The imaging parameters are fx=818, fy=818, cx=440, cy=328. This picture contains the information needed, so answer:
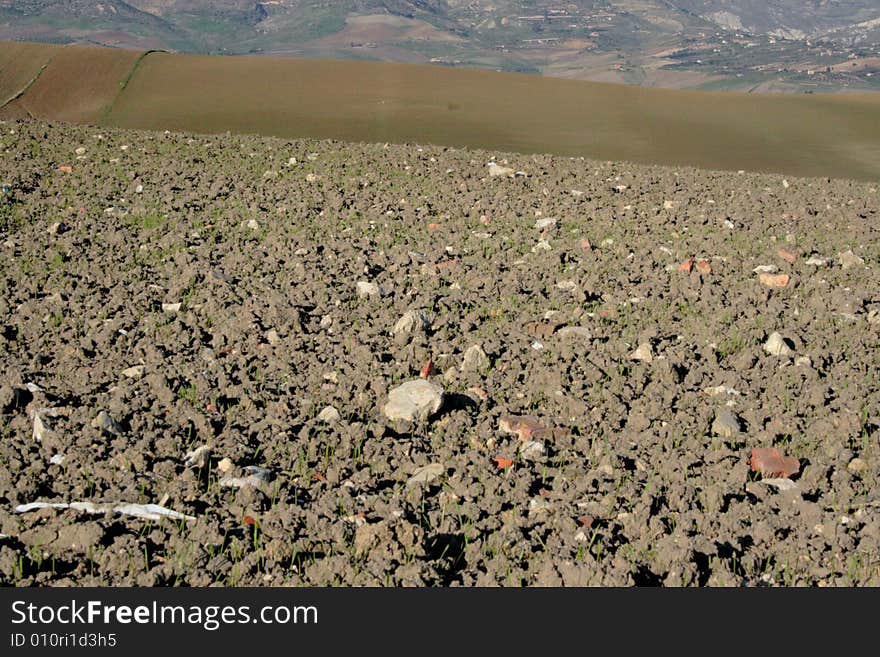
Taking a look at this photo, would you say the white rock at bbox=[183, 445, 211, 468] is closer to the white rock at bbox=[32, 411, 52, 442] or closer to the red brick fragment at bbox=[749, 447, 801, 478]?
the white rock at bbox=[32, 411, 52, 442]

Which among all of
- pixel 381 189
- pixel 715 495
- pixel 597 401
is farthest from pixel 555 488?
pixel 381 189

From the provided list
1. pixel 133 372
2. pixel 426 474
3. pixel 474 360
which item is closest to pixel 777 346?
pixel 474 360

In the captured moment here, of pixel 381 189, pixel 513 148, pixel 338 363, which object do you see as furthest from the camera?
pixel 513 148

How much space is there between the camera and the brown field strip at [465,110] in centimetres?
2272

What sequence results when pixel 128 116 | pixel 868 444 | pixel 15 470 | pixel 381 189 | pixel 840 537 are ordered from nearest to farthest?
pixel 840 537
pixel 15 470
pixel 868 444
pixel 381 189
pixel 128 116

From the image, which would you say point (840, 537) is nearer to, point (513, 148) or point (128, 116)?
point (513, 148)

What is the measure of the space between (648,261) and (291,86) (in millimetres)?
28534

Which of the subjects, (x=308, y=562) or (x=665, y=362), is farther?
(x=665, y=362)

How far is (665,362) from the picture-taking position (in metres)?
5.59

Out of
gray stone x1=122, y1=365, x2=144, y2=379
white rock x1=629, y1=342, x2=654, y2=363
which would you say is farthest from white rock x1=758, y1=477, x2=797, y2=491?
gray stone x1=122, y1=365, x2=144, y2=379

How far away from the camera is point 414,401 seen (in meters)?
4.88

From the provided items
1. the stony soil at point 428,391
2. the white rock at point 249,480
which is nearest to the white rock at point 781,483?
the stony soil at point 428,391

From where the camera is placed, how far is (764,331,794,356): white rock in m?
5.87

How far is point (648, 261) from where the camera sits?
8.02m
